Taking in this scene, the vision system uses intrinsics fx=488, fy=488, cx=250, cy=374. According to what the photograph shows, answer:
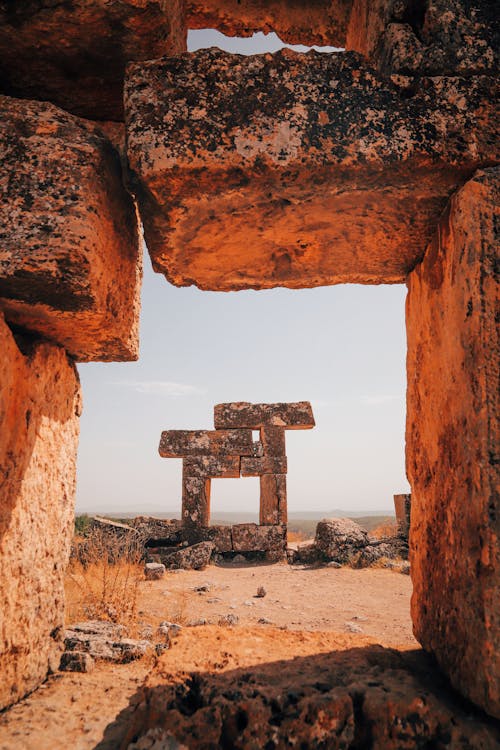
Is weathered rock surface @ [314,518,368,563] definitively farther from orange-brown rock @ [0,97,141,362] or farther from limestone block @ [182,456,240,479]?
orange-brown rock @ [0,97,141,362]

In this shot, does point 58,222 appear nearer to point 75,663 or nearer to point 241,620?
point 75,663

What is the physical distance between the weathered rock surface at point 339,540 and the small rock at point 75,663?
22.0ft

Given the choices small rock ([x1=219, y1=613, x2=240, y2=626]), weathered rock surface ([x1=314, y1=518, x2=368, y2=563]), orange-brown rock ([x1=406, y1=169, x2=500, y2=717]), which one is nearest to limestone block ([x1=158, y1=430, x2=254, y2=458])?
weathered rock surface ([x1=314, y1=518, x2=368, y2=563])

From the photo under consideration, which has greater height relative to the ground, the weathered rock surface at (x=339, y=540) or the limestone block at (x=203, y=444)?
the limestone block at (x=203, y=444)

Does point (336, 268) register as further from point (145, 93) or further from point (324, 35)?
point (324, 35)

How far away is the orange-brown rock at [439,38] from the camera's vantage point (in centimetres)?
171

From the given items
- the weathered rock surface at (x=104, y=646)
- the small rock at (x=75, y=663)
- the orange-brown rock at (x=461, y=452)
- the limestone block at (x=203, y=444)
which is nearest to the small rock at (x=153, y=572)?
the limestone block at (x=203, y=444)

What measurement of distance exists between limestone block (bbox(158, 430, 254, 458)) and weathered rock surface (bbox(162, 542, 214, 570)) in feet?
7.10

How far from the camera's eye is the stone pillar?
31.9 feet

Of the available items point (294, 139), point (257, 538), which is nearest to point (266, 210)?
point (294, 139)

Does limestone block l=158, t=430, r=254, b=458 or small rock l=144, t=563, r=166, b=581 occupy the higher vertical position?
limestone block l=158, t=430, r=254, b=458

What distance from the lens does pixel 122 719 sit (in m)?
1.77

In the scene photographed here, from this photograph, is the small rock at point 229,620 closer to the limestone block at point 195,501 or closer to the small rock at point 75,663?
A: the small rock at point 75,663

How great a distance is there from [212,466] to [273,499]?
1.44m
